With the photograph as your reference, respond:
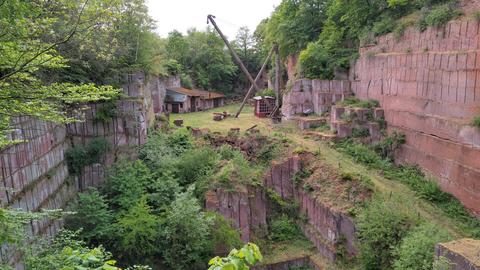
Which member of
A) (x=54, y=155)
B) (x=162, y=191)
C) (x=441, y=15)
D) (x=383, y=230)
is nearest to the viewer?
(x=383, y=230)

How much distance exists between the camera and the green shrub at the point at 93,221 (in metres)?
10.5

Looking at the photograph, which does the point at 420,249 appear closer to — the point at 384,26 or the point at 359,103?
the point at 359,103

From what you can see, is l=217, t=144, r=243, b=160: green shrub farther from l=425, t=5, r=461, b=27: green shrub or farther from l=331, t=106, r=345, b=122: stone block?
l=425, t=5, r=461, b=27: green shrub

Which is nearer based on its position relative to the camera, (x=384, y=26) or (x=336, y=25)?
(x=384, y=26)

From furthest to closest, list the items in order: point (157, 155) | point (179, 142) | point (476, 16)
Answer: point (179, 142) → point (157, 155) → point (476, 16)

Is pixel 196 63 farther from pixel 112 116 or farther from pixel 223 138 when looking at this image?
pixel 112 116

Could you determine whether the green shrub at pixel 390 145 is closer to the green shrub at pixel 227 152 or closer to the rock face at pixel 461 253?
the green shrub at pixel 227 152

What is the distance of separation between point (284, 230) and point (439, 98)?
740 centimetres

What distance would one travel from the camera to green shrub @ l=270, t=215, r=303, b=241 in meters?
13.6

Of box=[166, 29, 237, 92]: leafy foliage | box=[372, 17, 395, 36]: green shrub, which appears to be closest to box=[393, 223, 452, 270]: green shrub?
box=[372, 17, 395, 36]: green shrub

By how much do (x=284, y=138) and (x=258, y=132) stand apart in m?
1.77

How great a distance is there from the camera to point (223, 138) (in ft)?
56.2

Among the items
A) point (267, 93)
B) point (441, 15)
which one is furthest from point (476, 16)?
point (267, 93)

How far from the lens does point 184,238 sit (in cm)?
1089
